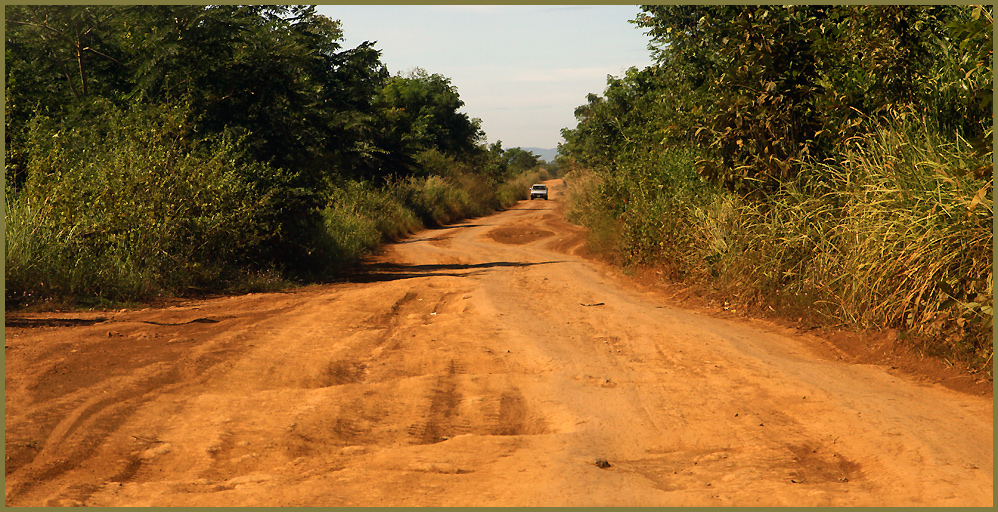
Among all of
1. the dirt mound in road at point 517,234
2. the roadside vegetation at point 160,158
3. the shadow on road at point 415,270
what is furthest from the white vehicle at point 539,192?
the shadow on road at point 415,270

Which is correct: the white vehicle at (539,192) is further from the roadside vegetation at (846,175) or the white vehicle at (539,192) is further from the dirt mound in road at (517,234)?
the roadside vegetation at (846,175)

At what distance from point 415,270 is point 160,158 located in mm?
6813

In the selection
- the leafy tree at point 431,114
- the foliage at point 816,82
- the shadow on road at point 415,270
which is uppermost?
the leafy tree at point 431,114

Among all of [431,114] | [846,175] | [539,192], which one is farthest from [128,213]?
[539,192]

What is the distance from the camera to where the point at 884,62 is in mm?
9273

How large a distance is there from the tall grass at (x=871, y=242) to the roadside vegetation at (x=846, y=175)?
0.07ft

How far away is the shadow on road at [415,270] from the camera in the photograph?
53.0 ft

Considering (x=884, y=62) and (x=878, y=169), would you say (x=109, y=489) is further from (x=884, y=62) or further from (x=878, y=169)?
(x=884, y=62)

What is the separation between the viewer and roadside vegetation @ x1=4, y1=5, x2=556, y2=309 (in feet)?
36.2

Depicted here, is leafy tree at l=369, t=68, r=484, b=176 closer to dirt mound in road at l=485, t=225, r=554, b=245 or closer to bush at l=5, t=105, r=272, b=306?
dirt mound in road at l=485, t=225, r=554, b=245

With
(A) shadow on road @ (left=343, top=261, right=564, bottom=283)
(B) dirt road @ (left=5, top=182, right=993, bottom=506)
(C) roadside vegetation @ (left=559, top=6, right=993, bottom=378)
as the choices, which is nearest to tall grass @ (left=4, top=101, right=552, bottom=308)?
(A) shadow on road @ (left=343, top=261, right=564, bottom=283)

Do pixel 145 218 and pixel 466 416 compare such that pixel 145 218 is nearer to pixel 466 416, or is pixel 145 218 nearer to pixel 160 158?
pixel 160 158

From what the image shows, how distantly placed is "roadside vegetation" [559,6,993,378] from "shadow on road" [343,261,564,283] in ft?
14.0

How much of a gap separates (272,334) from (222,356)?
3.92 feet
